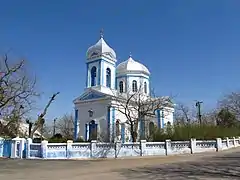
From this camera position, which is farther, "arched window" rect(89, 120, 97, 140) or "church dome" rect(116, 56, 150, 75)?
"church dome" rect(116, 56, 150, 75)

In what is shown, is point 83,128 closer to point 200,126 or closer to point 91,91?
point 91,91

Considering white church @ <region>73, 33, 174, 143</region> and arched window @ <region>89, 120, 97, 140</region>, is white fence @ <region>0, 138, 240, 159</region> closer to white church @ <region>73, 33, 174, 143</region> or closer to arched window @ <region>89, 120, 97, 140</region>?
white church @ <region>73, 33, 174, 143</region>

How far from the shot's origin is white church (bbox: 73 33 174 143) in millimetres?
35531

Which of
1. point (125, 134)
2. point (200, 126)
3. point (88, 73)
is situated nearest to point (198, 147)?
point (200, 126)

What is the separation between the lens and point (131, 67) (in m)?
43.5

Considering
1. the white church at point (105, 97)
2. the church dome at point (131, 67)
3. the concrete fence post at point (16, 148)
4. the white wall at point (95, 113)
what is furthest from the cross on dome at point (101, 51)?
the concrete fence post at point (16, 148)

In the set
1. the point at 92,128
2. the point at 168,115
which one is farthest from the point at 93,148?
the point at 168,115

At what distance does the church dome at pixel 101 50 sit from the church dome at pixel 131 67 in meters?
3.60

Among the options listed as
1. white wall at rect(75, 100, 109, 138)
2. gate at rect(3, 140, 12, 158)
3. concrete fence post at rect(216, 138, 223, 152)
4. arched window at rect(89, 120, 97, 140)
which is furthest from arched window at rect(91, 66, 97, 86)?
concrete fence post at rect(216, 138, 223, 152)

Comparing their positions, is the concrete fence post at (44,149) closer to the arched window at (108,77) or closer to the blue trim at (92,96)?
the blue trim at (92,96)

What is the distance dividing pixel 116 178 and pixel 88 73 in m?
30.6

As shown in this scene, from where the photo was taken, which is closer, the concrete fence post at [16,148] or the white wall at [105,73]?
the concrete fence post at [16,148]

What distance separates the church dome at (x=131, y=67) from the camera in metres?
43.1

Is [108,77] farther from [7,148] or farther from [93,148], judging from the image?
[93,148]
